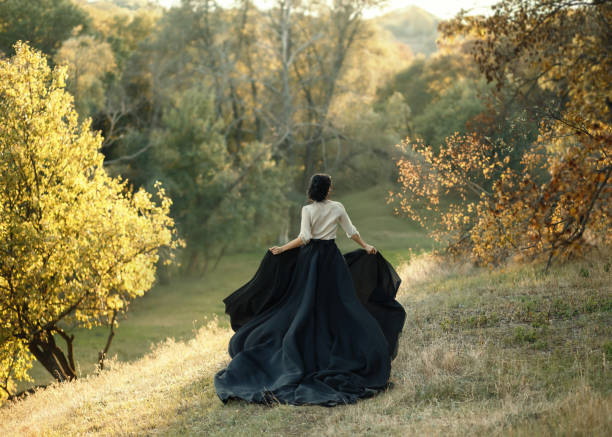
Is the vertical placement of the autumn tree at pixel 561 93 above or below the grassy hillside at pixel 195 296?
above

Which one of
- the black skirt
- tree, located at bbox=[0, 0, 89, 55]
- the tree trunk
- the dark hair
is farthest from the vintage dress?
tree, located at bbox=[0, 0, 89, 55]

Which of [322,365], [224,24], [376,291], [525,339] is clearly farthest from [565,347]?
[224,24]

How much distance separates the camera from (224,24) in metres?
34.8

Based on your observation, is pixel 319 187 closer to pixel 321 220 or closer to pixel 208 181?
pixel 321 220

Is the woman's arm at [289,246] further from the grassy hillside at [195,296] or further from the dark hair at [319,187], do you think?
the grassy hillside at [195,296]

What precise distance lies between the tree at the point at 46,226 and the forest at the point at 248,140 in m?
0.05

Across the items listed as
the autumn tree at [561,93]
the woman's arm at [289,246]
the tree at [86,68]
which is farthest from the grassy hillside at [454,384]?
the tree at [86,68]

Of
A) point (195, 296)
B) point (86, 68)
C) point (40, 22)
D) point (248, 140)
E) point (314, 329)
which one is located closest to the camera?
point (314, 329)

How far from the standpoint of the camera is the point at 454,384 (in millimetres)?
6422

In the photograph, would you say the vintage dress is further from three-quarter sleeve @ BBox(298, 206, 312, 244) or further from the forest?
the forest

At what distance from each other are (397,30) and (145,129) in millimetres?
154238

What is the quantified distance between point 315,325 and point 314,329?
51 millimetres

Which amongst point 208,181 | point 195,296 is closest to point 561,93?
point 195,296

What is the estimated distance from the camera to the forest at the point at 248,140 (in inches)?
360
